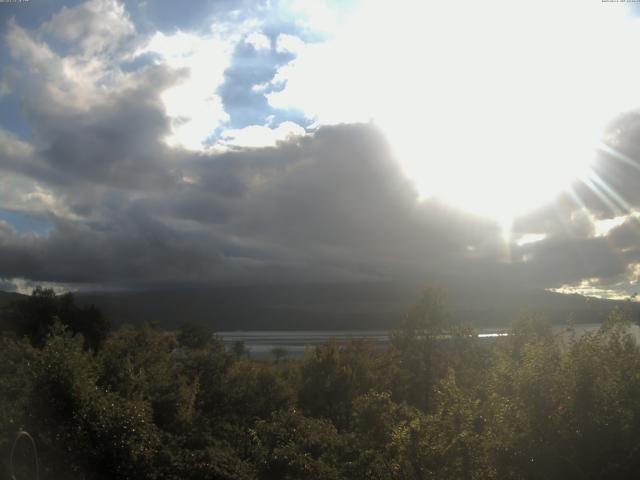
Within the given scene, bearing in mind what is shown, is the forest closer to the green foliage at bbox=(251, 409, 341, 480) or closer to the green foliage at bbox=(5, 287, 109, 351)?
the green foliage at bbox=(251, 409, 341, 480)

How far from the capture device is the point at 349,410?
2417 centimetres

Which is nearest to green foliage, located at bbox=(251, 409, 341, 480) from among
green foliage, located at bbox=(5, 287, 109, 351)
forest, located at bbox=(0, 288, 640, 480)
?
forest, located at bbox=(0, 288, 640, 480)

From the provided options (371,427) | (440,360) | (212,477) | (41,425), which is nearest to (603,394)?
(371,427)

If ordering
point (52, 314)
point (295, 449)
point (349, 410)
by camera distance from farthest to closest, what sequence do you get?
point (52, 314) → point (349, 410) → point (295, 449)

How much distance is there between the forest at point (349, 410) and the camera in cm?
783

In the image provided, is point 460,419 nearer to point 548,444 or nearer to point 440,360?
point 548,444

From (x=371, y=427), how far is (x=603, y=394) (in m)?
6.99

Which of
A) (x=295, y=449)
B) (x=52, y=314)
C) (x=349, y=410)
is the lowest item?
(x=349, y=410)

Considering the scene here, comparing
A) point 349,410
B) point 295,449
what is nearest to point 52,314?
point 349,410

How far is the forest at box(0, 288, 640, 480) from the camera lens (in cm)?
783

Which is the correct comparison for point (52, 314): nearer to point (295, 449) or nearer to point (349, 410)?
point (349, 410)

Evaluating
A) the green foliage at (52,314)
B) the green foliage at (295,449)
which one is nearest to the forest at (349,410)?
the green foliage at (295,449)

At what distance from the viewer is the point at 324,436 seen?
14.3 meters

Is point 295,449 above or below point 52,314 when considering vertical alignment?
below
